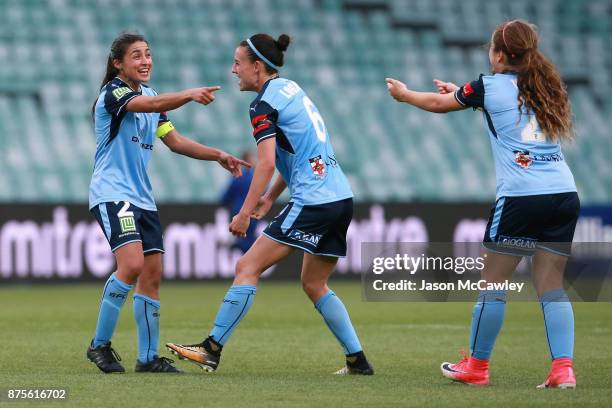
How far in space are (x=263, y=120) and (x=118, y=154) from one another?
3.25 ft

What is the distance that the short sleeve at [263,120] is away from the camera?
726cm

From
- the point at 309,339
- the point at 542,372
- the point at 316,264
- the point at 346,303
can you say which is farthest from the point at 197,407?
the point at 346,303

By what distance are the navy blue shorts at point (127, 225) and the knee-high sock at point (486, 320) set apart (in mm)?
2076

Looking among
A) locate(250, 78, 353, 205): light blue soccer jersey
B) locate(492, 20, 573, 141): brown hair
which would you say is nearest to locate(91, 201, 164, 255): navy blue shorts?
locate(250, 78, 353, 205): light blue soccer jersey

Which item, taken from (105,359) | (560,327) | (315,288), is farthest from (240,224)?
(560,327)

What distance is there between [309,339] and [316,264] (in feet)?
8.48

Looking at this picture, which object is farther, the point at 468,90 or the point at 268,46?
the point at 268,46

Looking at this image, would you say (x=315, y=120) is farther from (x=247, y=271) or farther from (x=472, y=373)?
(x=472, y=373)

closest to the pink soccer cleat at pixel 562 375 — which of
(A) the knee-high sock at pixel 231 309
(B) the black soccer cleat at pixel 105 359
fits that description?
(A) the knee-high sock at pixel 231 309

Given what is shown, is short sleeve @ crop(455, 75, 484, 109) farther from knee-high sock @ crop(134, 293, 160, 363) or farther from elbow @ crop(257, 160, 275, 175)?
knee-high sock @ crop(134, 293, 160, 363)

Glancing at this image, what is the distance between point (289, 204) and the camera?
24.2ft

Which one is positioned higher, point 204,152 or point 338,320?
point 204,152

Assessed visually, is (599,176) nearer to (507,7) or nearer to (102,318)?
(507,7)

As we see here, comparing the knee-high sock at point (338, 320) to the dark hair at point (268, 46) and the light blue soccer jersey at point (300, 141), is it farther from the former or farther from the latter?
the dark hair at point (268, 46)
